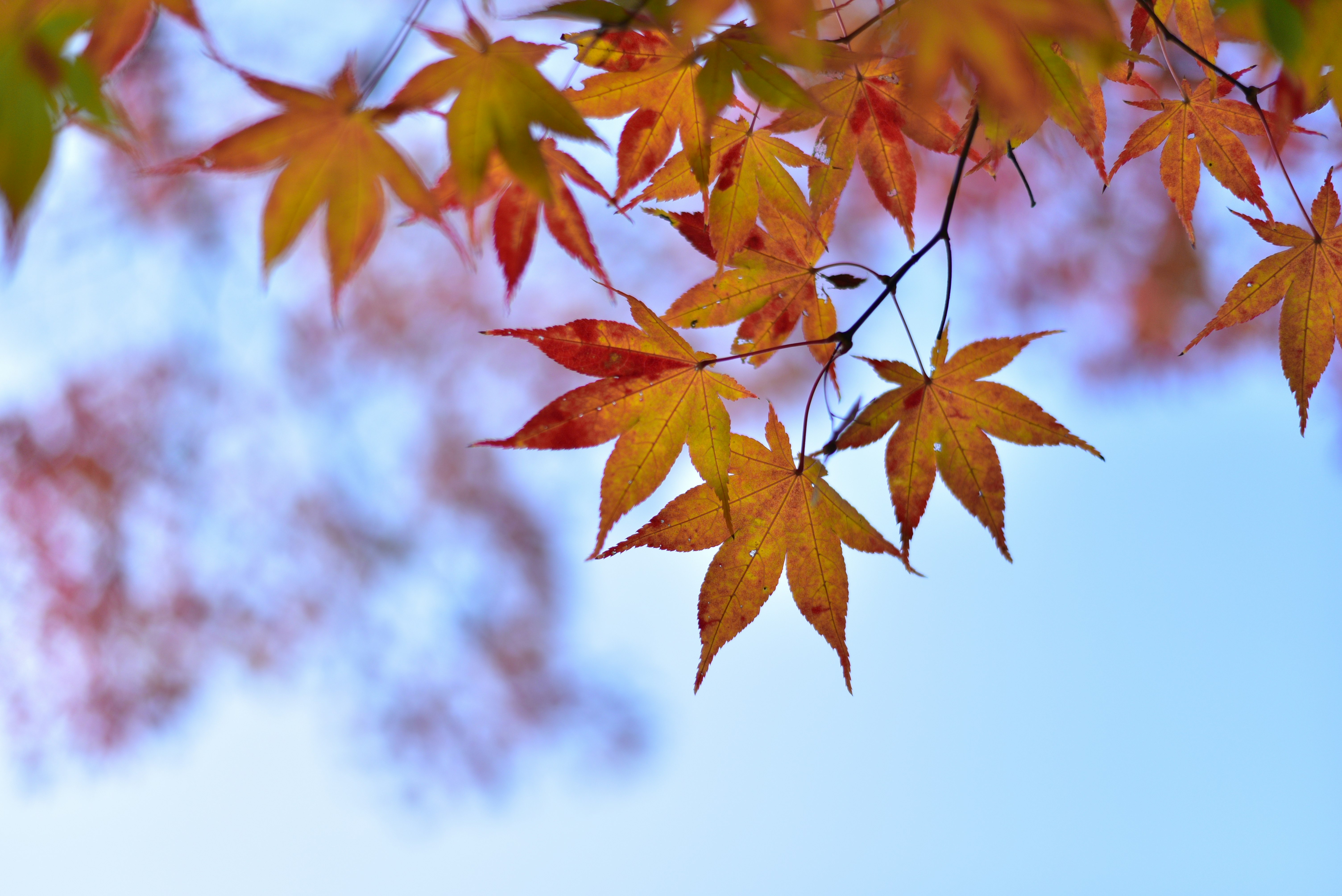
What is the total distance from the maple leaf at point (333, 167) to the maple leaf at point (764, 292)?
32 centimetres

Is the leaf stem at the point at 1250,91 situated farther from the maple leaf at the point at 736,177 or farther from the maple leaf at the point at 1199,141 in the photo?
the maple leaf at the point at 736,177

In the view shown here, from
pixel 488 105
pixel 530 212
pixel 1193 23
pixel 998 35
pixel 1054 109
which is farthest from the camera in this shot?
pixel 1193 23

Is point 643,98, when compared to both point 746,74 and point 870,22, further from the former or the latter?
point 870,22

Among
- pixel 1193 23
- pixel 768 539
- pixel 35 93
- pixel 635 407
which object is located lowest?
pixel 768 539

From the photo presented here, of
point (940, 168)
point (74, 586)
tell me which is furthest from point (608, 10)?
point (74, 586)

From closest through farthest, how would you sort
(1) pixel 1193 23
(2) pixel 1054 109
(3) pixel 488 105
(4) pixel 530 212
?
(3) pixel 488 105 < (2) pixel 1054 109 < (4) pixel 530 212 < (1) pixel 1193 23

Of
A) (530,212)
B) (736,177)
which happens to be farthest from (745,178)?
(530,212)

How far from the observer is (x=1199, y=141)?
1028 millimetres

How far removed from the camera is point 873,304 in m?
0.85

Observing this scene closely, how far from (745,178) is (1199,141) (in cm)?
63

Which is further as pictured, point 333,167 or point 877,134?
point 877,134

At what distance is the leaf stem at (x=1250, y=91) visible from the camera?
31.9 inches

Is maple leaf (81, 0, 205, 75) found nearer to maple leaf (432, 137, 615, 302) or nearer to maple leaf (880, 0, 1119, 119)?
maple leaf (432, 137, 615, 302)

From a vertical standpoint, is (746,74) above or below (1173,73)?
below
